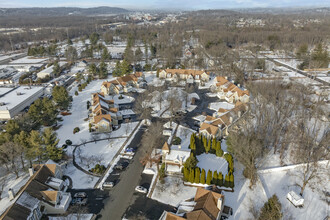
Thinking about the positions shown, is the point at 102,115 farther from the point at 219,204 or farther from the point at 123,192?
the point at 219,204

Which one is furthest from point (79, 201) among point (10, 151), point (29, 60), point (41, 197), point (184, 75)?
point (29, 60)

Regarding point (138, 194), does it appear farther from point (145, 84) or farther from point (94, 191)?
point (145, 84)

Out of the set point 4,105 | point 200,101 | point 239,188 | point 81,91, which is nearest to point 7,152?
point 4,105

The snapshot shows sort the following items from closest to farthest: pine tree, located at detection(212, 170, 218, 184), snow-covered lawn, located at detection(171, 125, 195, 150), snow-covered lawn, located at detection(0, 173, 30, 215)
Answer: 1. snow-covered lawn, located at detection(0, 173, 30, 215)
2. pine tree, located at detection(212, 170, 218, 184)
3. snow-covered lawn, located at detection(171, 125, 195, 150)

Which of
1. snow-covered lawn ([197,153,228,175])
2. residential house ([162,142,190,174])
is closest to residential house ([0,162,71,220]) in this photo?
residential house ([162,142,190,174])

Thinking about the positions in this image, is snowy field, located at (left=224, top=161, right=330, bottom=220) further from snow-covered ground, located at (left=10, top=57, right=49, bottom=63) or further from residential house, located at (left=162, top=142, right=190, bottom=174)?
snow-covered ground, located at (left=10, top=57, right=49, bottom=63)

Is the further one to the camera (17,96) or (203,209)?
(17,96)

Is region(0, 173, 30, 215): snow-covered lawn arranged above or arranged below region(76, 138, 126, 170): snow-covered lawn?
below
